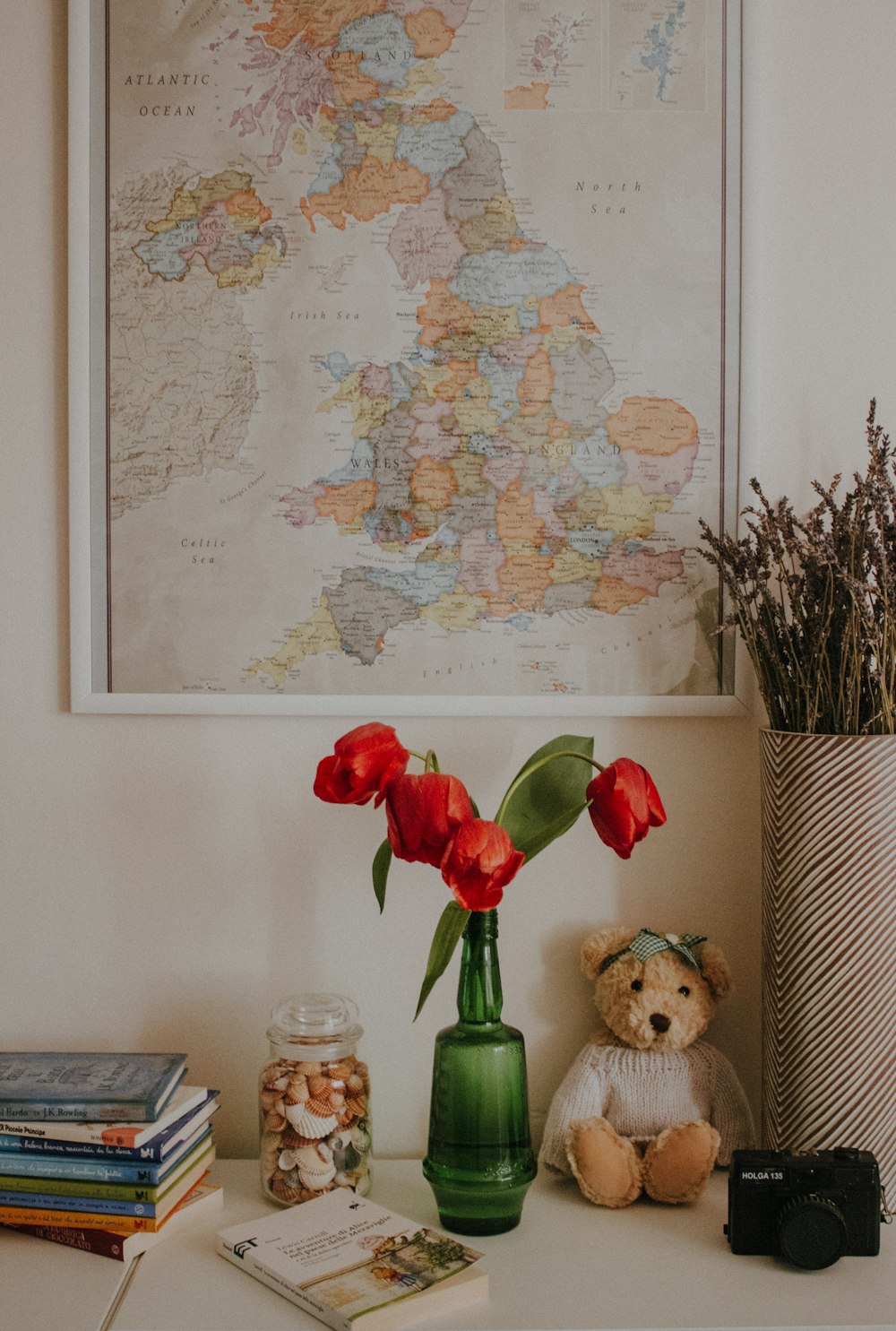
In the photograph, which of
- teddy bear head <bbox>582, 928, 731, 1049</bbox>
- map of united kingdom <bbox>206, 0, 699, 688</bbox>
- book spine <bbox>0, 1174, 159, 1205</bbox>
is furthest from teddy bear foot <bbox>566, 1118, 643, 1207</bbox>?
map of united kingdom <bbox>206, 0, 699, 688</bbox>

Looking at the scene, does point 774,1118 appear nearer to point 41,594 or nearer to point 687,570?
point 687,570

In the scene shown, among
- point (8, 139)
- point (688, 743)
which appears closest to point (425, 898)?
point (688, 743)

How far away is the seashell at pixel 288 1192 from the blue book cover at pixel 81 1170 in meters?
0.11

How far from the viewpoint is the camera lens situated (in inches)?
37.0

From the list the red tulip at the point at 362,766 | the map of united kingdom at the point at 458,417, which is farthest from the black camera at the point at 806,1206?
the map of united kingdom at the point at 458,417

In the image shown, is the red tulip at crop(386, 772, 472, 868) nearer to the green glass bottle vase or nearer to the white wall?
the green glass bottle vase

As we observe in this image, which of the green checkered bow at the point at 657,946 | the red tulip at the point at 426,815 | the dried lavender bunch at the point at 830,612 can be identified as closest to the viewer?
the red tulip at the point at 426,815

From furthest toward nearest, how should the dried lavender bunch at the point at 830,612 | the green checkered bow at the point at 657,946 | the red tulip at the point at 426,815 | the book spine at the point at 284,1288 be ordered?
the green checkered bow at the point at 657,946 → the dried lavender bunch at the point at 830,612 → the red tulip at the point at 426,815 → the book spine at the point at 284,1288

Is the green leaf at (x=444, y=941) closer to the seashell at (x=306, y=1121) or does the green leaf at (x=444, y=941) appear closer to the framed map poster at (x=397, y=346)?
the seashell at (x=306, y=1121)

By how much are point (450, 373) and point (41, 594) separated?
0.54 meters

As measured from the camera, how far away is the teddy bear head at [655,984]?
1.16 metres

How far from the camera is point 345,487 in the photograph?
1.23 m

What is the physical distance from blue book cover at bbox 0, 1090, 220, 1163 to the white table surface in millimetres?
84

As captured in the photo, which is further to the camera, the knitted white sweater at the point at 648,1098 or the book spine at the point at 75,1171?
the knitted white sweater at the point at 648,1098
